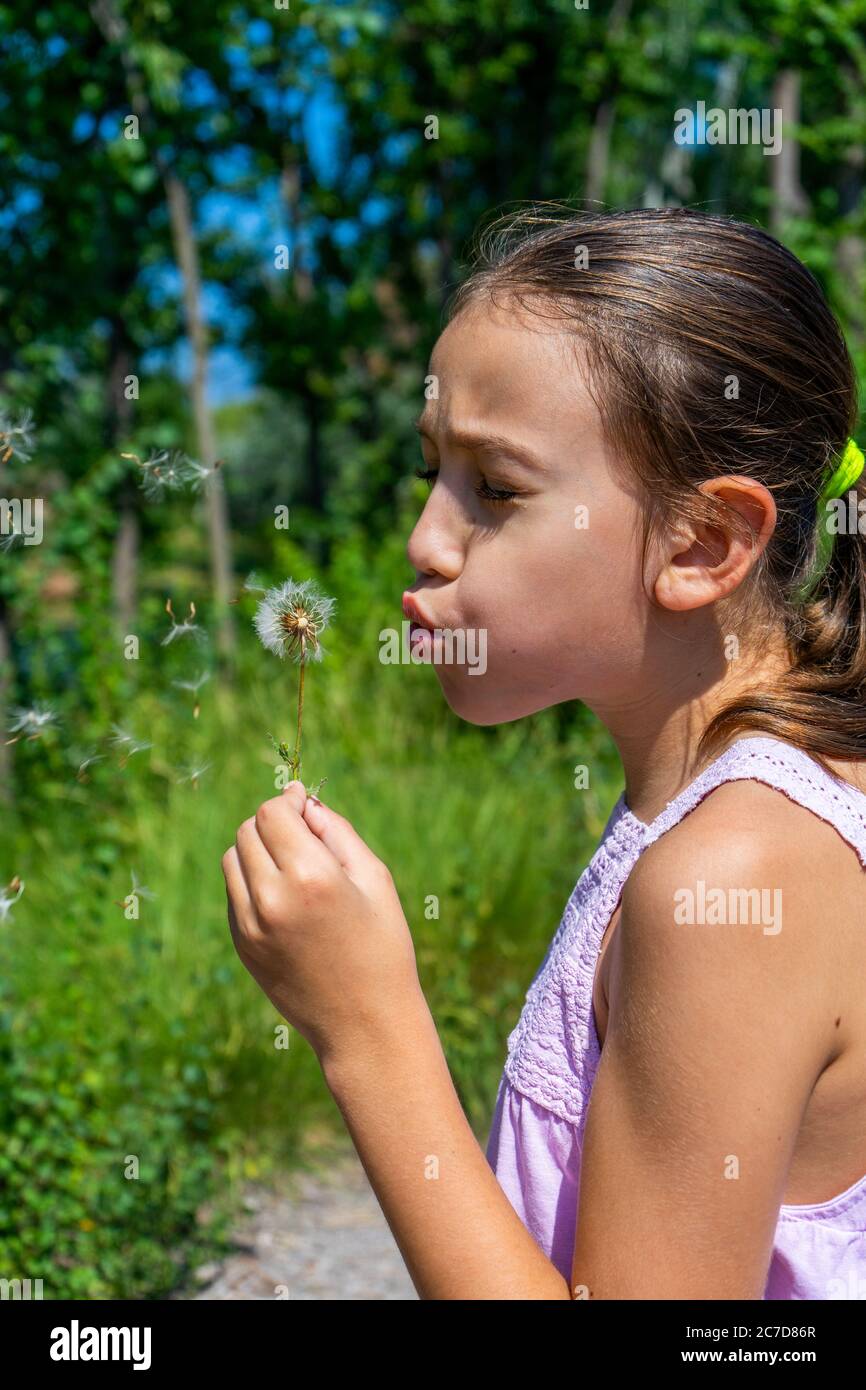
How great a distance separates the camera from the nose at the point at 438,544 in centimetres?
133

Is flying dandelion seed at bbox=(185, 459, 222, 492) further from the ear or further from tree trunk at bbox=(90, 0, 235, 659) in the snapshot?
tree trunk at bbox=(90, 0, 235, 659)

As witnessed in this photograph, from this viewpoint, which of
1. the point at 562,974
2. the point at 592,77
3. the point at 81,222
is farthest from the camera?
the point at 592,77

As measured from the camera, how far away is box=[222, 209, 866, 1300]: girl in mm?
1087

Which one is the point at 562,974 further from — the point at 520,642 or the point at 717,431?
the point at 717,431

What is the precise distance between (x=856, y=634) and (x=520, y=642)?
1.37 ft

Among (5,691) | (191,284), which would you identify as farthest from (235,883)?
(191,284)

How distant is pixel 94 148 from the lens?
19.0ft

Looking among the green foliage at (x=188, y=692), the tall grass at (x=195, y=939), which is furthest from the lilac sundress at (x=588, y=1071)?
the tall grass at (x=195, y=939)

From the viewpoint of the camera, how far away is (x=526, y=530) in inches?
50.7

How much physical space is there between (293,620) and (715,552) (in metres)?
0.45

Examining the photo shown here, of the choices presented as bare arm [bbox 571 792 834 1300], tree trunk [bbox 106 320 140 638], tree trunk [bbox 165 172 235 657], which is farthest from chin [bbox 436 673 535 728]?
tree trunk [bbox 106 320 140 638]

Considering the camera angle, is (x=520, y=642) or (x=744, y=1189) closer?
(x=744, y=1189)

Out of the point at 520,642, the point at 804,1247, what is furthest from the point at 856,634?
the point at 804,1247
